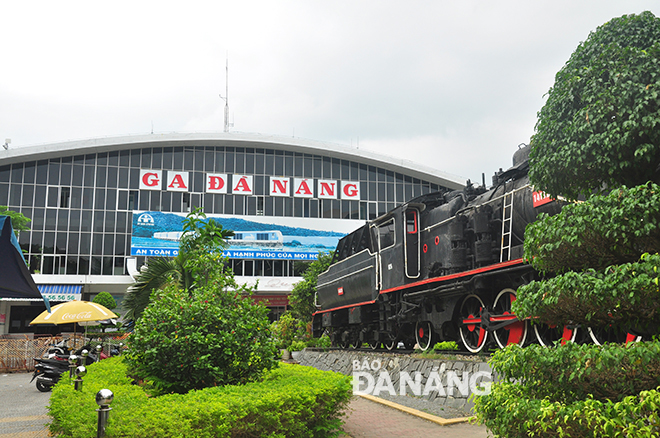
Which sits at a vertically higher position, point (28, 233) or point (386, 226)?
point (28, 233)

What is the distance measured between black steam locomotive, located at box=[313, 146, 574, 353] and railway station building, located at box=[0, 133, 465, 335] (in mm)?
27476

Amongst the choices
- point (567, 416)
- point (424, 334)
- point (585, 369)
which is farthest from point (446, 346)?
point (567, 416)

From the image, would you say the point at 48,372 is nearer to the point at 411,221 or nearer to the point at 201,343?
the point at 201,343

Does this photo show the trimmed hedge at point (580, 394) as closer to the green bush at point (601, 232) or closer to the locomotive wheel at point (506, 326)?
the green bush at point (601, 232)

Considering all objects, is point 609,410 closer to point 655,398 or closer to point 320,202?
point 655,398

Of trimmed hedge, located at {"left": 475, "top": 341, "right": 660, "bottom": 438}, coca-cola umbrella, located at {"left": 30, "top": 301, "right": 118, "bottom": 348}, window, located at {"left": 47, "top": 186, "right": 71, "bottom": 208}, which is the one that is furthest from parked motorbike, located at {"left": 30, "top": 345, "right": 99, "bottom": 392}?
window, located at {"left": 47, "top": 186, "right": 71, "bottom": 208}

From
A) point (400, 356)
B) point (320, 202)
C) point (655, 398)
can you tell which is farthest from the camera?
point (320, 202)

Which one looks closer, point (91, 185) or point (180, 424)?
point (180, 424)

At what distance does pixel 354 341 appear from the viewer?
53.5ft

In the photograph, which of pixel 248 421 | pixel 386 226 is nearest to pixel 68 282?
pixel 386 226

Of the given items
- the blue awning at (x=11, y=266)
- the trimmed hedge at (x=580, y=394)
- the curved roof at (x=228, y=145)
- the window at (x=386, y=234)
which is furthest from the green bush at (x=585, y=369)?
the curved roof at (x=228, y=145)

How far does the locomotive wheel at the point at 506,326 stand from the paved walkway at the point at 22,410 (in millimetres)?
7389

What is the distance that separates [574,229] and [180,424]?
3734 millimetres

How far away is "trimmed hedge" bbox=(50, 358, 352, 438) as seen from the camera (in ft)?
15.4
